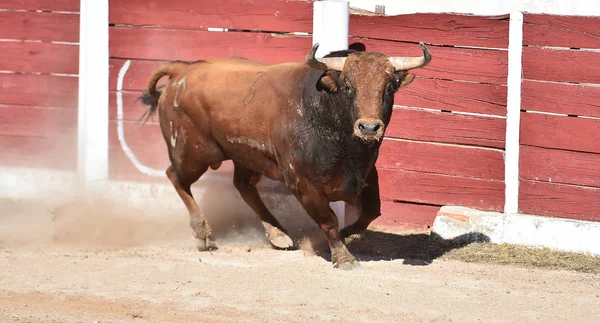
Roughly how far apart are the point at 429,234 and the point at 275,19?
6.99 ft

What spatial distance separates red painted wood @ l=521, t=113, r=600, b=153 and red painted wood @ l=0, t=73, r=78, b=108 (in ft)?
13.0

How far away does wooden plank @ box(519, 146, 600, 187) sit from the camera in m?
7.84

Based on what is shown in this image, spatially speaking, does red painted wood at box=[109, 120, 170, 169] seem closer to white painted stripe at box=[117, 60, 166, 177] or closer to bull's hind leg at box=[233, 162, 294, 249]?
white painted stripe at box=[117, 60, 166, 177]

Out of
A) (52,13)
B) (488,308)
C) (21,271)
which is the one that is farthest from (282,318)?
(52,13)

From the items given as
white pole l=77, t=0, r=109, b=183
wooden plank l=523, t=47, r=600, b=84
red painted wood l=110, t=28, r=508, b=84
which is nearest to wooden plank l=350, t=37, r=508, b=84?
red painted wood l=110, t=28, r=508, b=84

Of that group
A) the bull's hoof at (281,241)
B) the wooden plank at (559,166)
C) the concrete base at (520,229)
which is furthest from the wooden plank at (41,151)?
the wooden plank at (559,166)

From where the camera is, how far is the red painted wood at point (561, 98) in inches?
308

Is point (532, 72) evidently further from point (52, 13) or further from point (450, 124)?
point (52, 13)

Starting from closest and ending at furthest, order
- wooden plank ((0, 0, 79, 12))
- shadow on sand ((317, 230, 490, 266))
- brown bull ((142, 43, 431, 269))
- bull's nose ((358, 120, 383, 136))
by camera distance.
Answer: bull's nose ((358, 120, 383, 136))
brown bull ((142, 43, 431, 269))
shadow on sand ((317, 230, 490, 266))
wooden plank ((0, 0, 79, 12))

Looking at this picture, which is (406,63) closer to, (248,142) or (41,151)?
(248,142)

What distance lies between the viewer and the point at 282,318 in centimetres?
579

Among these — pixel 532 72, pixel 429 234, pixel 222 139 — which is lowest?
pixel 429 234

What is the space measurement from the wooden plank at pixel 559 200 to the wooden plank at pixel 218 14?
7.06 feet

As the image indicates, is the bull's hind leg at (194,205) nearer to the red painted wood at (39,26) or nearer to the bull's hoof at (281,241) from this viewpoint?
the bull's hoof at (281,241)
